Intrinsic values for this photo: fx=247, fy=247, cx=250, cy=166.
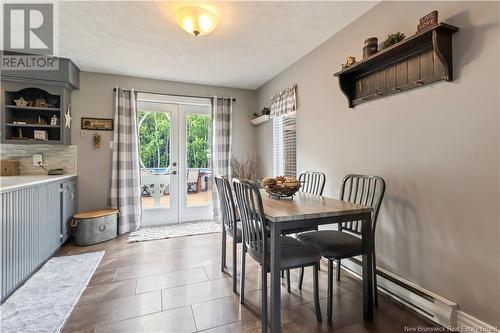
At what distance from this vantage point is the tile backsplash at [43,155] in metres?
3.40

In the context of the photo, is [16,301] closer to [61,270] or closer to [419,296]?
[61,270]

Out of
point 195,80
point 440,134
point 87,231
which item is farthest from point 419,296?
point 195,80

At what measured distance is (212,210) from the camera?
4.48 m

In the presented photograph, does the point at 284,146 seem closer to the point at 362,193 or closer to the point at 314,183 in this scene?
the point at 314,183

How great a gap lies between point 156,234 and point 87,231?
896mm

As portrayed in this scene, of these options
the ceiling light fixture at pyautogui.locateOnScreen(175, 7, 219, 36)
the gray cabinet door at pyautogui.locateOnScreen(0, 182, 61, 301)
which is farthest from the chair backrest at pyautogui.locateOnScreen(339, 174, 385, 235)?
the gray cabinet door at pyautogui.locateOnScreen(0, 182, 61, 301)

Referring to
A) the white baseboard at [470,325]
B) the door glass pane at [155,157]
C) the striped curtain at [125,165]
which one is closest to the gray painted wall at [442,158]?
the white baseboard at [470,325]

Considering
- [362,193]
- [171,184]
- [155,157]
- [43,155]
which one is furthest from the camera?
[171,184]

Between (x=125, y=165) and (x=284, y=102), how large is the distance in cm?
263

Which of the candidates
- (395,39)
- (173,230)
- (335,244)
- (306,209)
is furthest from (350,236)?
(173,230)

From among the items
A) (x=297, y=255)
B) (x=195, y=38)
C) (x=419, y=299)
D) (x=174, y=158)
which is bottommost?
(x=419, y=299)

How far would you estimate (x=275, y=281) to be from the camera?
1.48 meters

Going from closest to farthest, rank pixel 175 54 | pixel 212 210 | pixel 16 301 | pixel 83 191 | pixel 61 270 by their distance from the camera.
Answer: pixel 16 301 → pixel 61 270 → pixel 175 54 → pixel 83 191 → pixel 212 210

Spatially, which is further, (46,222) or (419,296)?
(46,222)
